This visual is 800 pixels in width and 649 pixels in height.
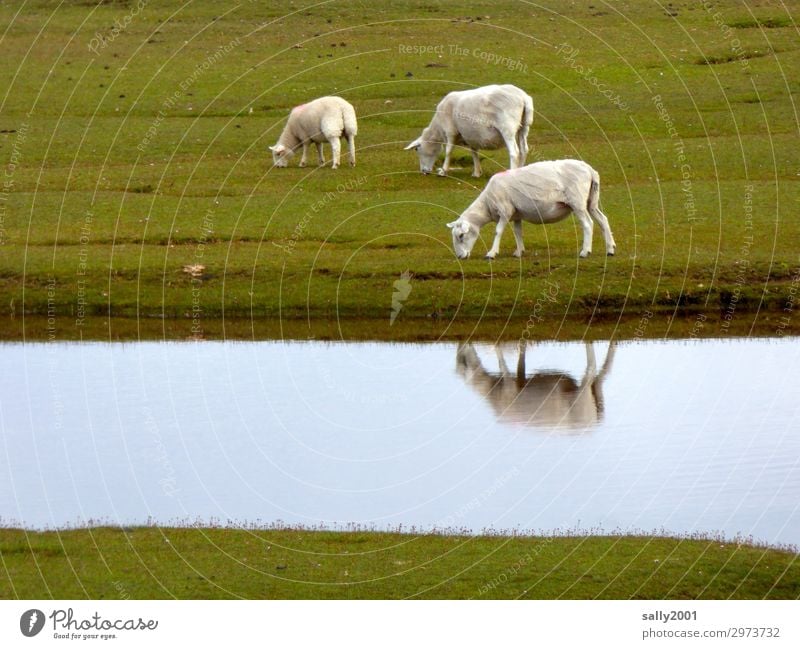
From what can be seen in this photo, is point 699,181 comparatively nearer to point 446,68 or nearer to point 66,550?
point 446,68

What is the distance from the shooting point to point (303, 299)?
123ft

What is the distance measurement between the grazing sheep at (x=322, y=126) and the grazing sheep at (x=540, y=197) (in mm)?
11775

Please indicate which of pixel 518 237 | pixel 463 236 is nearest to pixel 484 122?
pixel 518 237

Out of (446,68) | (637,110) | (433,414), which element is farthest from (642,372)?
(446,68)

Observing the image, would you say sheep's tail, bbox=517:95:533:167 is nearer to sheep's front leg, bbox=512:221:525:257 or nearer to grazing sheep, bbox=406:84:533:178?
grazing sheep, bbox=406:84:533:178

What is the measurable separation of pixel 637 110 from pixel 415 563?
41.3 meters

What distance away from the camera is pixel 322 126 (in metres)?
47.8

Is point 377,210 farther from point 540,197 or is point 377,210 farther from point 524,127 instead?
point 540,197

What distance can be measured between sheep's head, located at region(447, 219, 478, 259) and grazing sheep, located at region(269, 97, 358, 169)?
1144 cm

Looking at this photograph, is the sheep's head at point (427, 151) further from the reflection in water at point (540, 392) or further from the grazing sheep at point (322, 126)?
the reflection in water at point (540, 392)

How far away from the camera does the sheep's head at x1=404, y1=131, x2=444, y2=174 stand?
46.8 m

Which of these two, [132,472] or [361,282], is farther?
[361,282]

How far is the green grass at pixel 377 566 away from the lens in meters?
19.0

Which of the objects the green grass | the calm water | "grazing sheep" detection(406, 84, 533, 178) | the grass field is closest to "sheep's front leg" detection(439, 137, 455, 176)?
"grazing sheep" detection(406, 84, 533, 178)
